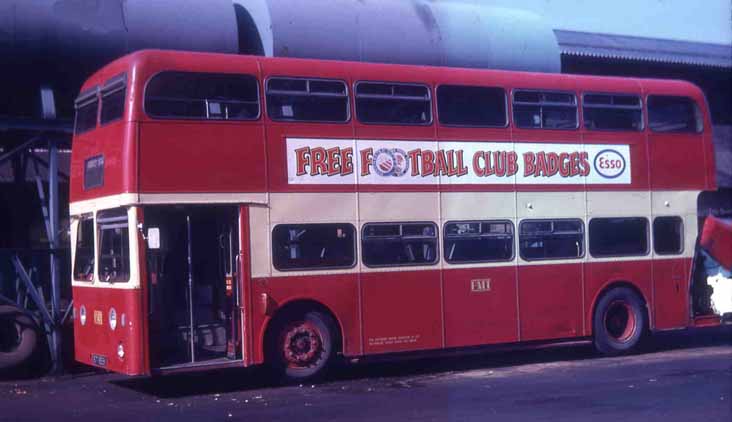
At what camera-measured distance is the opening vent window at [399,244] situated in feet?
47.2

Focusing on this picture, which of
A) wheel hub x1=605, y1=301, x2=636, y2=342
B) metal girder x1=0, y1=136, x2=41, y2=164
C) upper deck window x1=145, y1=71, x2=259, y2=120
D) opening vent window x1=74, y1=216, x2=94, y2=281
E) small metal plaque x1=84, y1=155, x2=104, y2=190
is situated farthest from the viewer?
wheel hub x1=605, y1=301, x2=636, y2=342

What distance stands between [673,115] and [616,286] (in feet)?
9.94

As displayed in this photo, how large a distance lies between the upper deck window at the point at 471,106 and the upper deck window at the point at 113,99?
4.48 m

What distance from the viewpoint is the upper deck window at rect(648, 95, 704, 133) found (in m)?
16.9

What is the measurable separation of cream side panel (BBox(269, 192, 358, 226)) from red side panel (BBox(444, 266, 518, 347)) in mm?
1838

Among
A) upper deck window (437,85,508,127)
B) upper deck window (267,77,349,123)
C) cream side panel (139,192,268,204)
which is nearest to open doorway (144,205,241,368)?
cream side panel (139,192,268,204)

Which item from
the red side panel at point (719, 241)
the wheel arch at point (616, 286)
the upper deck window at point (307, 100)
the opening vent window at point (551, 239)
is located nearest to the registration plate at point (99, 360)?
the upper deck window at point (307, 100)

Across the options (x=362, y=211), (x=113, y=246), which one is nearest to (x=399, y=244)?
(x=362, y=211)

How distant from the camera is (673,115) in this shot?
17.2 metres

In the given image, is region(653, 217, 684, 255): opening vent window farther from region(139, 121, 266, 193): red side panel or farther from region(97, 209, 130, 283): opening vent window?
region(97, 209, 130, 283): opening vent window

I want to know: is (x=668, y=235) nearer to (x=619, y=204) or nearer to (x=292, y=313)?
(x=619, y=204)

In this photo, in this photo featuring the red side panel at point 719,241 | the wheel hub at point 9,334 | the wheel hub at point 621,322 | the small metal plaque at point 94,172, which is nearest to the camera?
the small metal plaque at point 94,172

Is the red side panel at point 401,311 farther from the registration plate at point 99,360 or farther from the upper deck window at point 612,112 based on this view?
the upper deck window at point 612,112

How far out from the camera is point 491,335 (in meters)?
15.4
